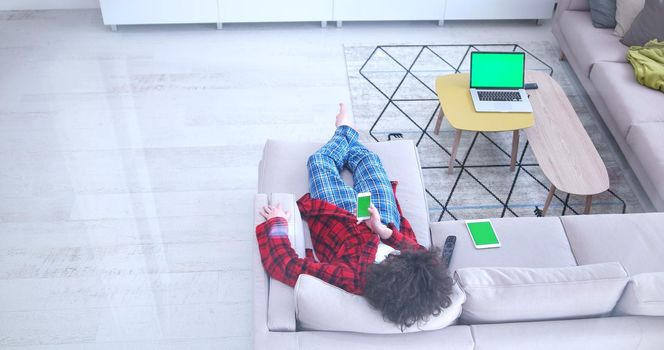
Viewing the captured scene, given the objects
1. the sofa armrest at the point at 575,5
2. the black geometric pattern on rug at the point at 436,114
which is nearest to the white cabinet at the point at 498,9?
the black geometric pattern on rug at the point at 436,114

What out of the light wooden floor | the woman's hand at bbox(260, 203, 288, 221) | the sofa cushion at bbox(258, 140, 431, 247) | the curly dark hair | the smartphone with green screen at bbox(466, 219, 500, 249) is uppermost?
the curly dark hair

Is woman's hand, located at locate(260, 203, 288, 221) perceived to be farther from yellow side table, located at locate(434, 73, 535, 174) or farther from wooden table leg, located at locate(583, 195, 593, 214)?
wooden table leg, located at locate(583, 195, 593, 214)

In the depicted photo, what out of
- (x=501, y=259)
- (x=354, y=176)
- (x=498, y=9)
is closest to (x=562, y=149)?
(x=501, y=259)

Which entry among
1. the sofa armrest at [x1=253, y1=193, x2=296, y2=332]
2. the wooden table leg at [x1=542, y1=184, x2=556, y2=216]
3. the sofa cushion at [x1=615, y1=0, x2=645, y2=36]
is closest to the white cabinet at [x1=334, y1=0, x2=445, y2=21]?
the sofa cushion at [x1=615, y1=0, x2=645, y2=36]

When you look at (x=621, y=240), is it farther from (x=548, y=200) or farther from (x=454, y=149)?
(x=454, y=149)

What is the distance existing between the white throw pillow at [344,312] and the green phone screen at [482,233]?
652mm

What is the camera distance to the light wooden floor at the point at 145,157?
111 inches

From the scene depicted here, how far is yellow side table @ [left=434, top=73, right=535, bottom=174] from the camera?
3301mm

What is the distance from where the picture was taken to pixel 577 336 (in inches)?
79.4

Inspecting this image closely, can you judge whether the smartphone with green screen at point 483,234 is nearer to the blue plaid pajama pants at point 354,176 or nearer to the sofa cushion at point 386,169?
the sofa cushion at point 386,169

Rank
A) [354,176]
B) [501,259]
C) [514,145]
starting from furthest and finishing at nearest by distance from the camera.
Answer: [514,145]
[354,176]
[501,259]

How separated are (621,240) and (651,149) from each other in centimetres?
77

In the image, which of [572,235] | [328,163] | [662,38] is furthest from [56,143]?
[662,38]

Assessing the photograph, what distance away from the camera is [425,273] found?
193 cm
